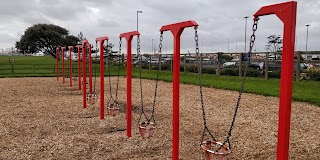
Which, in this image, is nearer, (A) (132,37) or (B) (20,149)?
(B) (20,149)

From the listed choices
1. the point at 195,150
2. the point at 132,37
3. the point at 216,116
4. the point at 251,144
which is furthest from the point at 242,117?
the point at 132,37

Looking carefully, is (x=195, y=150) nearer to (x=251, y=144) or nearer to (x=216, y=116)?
(x=251, y=144)

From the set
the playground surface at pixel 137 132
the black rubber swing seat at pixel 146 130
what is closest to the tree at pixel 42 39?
the playground surface at pixel 137 132

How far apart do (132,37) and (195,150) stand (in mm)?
2273

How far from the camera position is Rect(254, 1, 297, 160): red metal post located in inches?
90.7

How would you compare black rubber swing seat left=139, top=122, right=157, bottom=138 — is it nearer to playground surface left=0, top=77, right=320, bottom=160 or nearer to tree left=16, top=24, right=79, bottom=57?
playground surface left=0, top=77, right=320, bottom=160

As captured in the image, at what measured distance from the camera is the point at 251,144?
4.79m

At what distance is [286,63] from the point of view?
234 centimetres

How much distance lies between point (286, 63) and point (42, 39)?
137ft

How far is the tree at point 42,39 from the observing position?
38531 mm

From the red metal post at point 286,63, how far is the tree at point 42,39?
40112mm

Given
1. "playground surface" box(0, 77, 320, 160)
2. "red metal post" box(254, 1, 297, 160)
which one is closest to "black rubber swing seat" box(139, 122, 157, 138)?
"playground surface" box(0, 77, 320, 160)

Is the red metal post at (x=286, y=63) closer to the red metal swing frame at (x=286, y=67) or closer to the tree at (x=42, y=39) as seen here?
the red metal swing frame at (x=286, y=67)

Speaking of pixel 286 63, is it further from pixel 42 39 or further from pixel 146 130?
pixel 42 39
